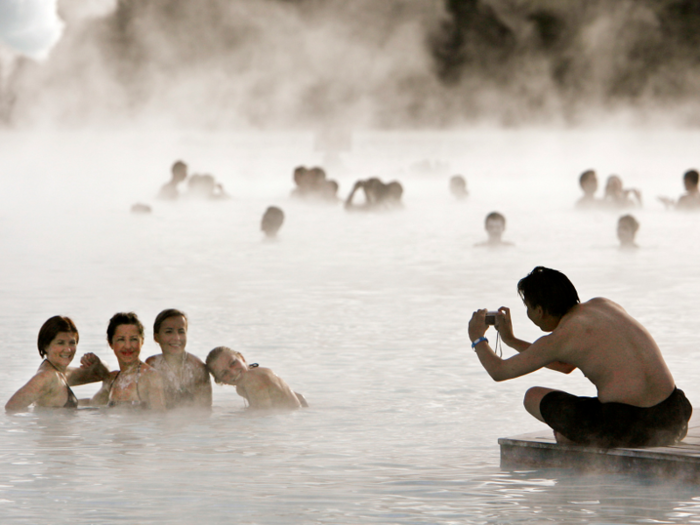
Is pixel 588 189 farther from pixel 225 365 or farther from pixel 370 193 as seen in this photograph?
pixel 225 365

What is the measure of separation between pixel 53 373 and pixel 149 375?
40 centimetres

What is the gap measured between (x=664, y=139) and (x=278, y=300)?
56.4 ft

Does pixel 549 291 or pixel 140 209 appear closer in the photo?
pixel 549 291

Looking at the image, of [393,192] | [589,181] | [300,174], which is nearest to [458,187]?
[393,192]

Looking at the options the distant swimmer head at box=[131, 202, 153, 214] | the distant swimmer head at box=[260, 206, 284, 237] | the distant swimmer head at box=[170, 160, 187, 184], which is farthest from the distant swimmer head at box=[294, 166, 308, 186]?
the distant swimmer head at box=[131, 202, 153, 214]

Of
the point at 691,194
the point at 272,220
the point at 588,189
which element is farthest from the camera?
the point at 588,189

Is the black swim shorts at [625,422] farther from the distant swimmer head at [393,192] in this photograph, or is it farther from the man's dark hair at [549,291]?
the distant swimmer head at [393,192]

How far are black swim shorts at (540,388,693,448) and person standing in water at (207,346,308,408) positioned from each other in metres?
1.58

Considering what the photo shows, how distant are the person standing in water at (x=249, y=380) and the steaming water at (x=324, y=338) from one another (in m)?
0.08

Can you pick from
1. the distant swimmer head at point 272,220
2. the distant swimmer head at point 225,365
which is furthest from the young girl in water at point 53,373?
the distant swimmer head at point 272,220

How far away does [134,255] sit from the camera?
12.1 m

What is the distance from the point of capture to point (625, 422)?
3328 millimetres

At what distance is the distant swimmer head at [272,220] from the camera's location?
12.5 meters

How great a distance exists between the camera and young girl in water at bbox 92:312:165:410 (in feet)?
14.9
